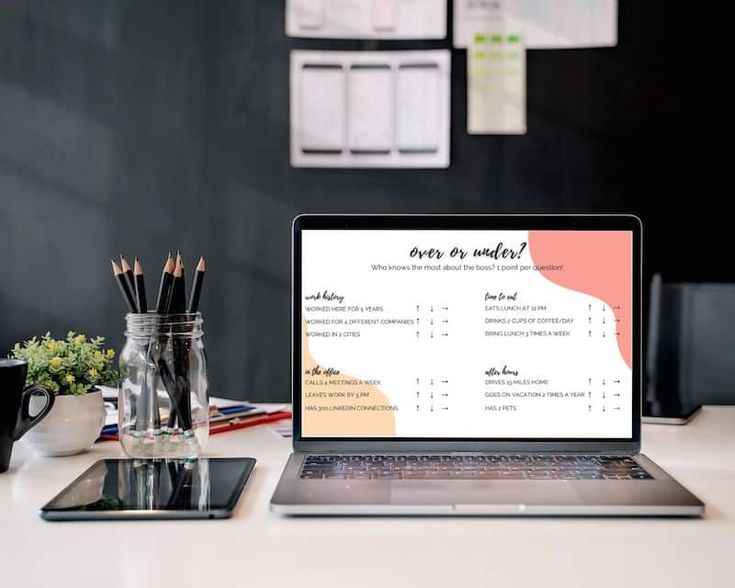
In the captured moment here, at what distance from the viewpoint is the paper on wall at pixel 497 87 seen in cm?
203

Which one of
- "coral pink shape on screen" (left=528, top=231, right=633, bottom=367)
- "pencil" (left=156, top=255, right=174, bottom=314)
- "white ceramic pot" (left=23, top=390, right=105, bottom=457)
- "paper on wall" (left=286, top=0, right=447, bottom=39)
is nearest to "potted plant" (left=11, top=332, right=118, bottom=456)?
"white ceramic pot" (left=23, top=390, right=105, bottom=457)

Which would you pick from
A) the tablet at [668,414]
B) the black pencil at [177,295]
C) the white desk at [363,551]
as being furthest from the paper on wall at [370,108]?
the white desk at [363,551]

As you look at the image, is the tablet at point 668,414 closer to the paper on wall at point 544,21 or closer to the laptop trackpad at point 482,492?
the laptop trackpad at point 482,492

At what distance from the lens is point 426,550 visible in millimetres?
665

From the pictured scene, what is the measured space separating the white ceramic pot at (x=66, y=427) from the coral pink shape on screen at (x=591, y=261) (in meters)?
0.59

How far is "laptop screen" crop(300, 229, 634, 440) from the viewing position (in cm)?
95

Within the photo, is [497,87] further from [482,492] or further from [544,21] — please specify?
[482,492]

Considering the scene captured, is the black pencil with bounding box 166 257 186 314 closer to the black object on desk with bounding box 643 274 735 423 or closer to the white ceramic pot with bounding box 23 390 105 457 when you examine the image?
the white ceramic pot with bounding box 23 390 105 457

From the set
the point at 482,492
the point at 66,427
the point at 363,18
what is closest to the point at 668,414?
the point at 482,492

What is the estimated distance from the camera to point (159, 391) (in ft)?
3.19

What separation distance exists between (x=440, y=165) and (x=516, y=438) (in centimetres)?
121

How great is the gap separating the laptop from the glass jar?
0.14 m

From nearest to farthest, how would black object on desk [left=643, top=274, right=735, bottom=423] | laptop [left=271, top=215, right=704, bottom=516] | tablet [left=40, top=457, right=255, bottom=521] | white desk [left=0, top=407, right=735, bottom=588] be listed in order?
white desk [left=0, top=407, right=735, bottom=588], tablet [left=40, top=457, right=255, bottom=521], laptop [left=271, top=215, right=704, bottom=516], black object on desk [left=643, top=274, right=735, bottom=423]

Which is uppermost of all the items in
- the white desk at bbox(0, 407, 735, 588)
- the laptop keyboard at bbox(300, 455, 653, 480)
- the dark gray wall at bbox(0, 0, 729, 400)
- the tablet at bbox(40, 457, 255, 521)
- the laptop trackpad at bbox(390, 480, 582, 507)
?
the dark gray wall at bbox(0, 0, 729, 400)
